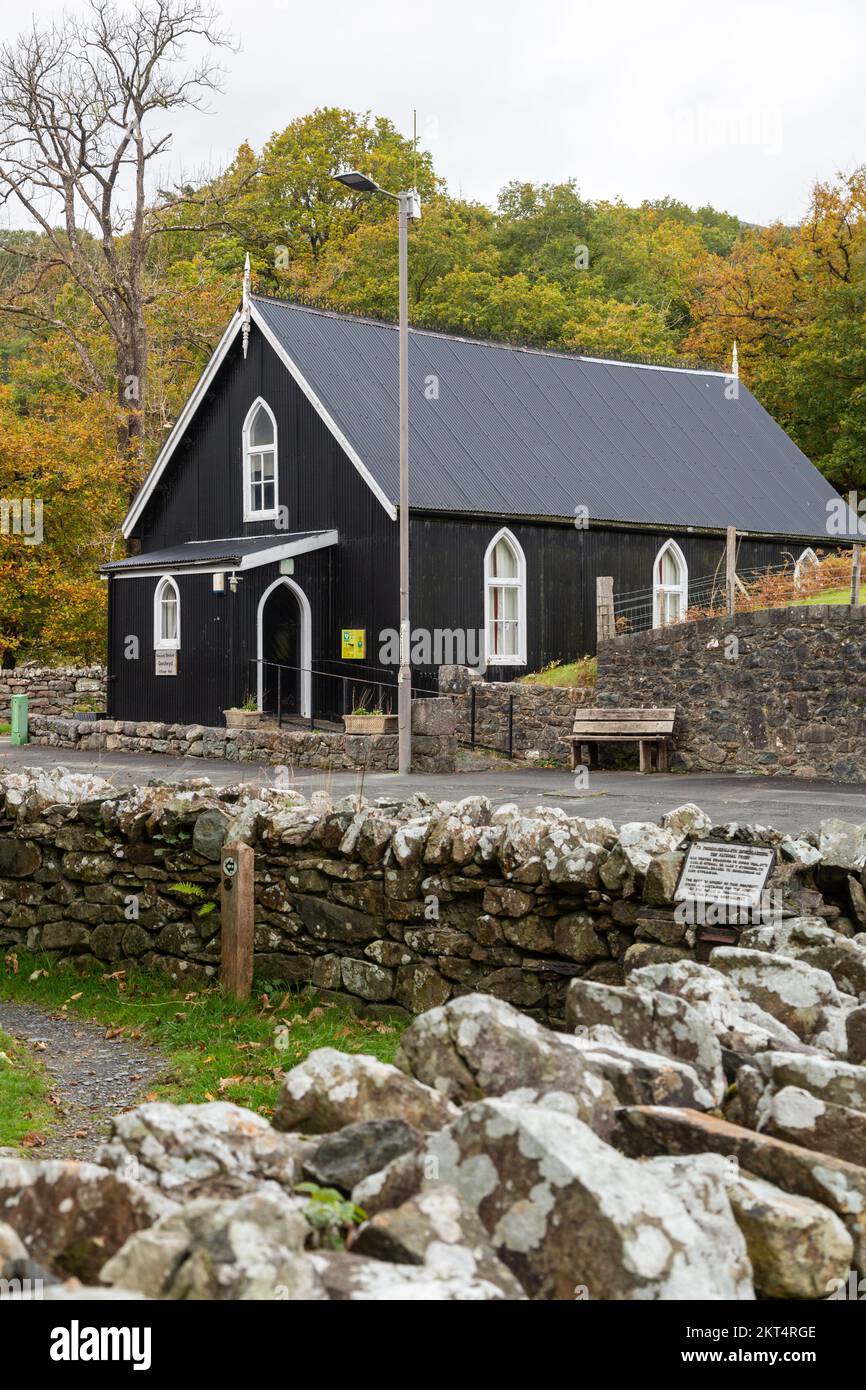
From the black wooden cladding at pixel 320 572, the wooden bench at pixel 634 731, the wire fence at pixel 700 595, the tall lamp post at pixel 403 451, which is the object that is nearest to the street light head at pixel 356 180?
the tall lamp post at pixel 403 451

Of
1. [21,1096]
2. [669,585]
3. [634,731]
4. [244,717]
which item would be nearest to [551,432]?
[669,585]

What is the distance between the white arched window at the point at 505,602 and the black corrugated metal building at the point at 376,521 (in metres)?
0.05

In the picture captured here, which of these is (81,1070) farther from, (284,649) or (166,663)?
(284,649)

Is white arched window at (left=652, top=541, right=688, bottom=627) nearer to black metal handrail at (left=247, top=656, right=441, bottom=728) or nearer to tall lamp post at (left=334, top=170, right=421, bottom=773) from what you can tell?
black metal handrail at (left=247, top=656, right=441, bottom=728)

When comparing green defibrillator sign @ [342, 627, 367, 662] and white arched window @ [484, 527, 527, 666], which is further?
white arched window @ [484, 527, 527, 666]

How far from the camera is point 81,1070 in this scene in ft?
26.2

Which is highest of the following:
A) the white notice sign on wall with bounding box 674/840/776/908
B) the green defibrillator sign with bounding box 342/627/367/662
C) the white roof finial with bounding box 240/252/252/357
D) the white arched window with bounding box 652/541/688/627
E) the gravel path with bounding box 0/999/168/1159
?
the white roof finial with bounding box 240/252/252/357

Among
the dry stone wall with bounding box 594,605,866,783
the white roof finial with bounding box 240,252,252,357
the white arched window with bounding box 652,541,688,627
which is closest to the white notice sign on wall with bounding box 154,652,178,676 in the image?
the white roof finial with bounding box 240,252,252,357

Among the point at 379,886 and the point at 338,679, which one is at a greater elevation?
the point at 338,679

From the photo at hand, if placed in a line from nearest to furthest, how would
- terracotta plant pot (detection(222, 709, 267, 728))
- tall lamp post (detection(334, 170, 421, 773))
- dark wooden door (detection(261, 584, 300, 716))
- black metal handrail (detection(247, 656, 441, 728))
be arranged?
tall lamp post (detection(334, 170, 421, 773)) → terracotta plant pot (detection(222, 709, 267, 728)) → black metal handrail (detection(247, 656, 441, 728)) → dark wooden door (detection(261, 584, 300, 716))

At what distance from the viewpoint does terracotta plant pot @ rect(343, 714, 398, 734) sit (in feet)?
82.1

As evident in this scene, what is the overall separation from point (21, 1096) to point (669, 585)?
27.8 metres

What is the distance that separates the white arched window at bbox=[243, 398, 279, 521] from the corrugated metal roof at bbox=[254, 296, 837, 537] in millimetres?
1932

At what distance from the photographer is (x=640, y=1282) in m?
3.11
